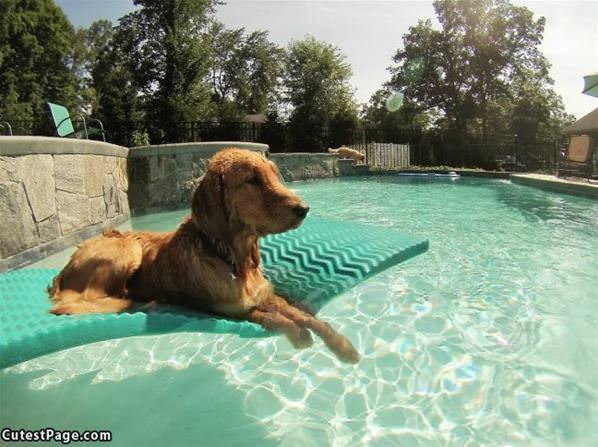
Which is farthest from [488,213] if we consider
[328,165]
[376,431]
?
[328,165]

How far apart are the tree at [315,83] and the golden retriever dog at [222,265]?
2506cm

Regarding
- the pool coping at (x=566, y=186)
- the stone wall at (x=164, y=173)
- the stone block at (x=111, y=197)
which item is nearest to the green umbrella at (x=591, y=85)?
the pool coping at (x=566, y=186)

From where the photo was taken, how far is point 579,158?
15961 millimetres

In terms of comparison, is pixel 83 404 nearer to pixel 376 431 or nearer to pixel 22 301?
pixel 22 301

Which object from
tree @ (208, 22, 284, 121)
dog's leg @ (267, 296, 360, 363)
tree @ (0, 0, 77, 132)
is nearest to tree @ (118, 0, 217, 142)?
tree @ (0, 0, 77, 132)

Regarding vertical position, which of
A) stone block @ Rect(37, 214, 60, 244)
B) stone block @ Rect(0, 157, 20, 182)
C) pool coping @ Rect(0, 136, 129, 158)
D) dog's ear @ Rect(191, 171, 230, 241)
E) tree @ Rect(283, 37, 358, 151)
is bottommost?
stone block @ Rect(37, 214, 60, 244)

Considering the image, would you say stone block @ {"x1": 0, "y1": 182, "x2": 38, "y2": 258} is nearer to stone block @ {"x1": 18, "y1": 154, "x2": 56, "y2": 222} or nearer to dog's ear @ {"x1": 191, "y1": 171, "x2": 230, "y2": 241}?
stone block @ {"x1": 18, "y1": 154, "x2": 56, "y2": 222}

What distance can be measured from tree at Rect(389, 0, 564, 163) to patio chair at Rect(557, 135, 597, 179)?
18.7 m

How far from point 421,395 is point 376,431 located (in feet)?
1.51

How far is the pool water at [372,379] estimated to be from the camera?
2.29 meters

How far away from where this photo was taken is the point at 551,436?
2.22 metres

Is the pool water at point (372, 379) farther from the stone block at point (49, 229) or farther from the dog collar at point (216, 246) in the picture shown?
the stone block at point (49, 229)

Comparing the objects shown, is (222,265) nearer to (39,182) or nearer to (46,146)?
(39,182)

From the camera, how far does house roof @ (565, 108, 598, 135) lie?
725 inches
